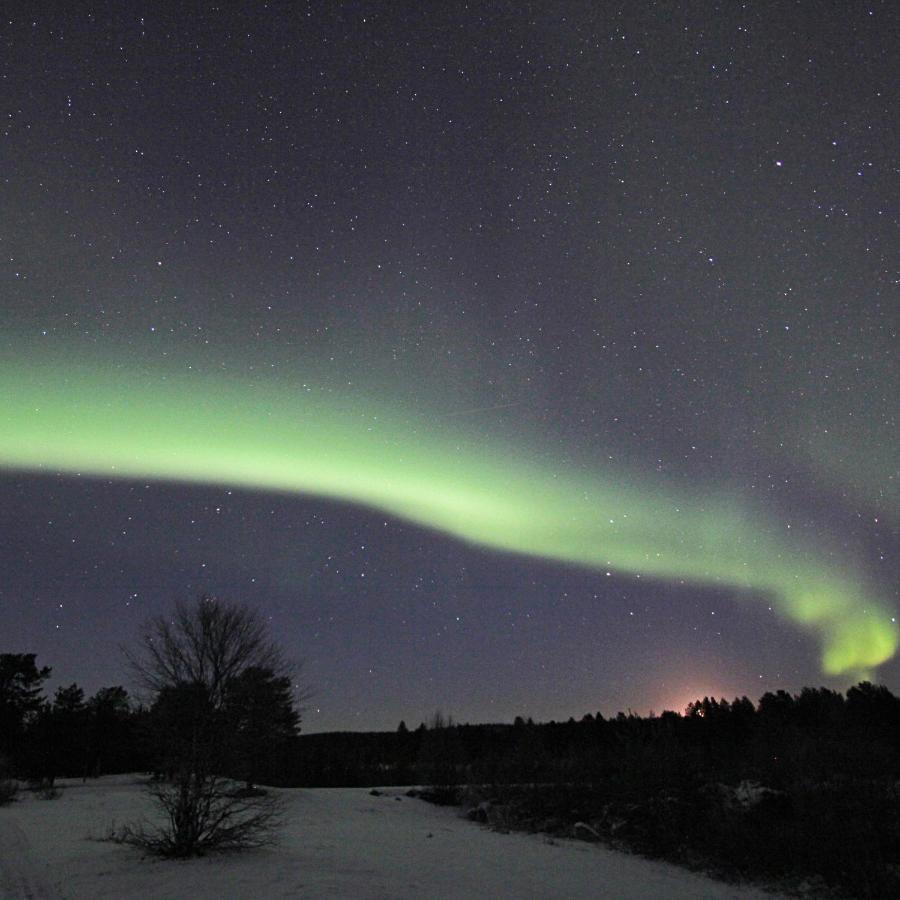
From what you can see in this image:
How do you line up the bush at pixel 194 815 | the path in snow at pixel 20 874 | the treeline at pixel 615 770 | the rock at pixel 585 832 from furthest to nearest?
1. the rock at pixel 585 832
2. the treeline at pixel 615 770
3. the bush at pixel 194 815
4. the path in snow at pixel 20 874

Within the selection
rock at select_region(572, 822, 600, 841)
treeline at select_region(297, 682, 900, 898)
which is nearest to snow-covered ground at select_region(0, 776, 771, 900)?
rock at select_region(572, 822, 600, 841)

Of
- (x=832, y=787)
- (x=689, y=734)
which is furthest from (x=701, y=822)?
(x=689, y=734)

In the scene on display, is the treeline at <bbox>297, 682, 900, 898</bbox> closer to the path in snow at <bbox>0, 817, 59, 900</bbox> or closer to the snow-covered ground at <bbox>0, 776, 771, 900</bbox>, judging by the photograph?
the snow-covered ground at <bbox>0, 776, 771, 900</bbox>

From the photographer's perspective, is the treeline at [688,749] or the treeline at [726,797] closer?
the treeline at [726,797]

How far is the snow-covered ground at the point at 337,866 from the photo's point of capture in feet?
49.2

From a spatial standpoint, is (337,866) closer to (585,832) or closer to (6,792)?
(585,832)

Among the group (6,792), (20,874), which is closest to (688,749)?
(20,874)

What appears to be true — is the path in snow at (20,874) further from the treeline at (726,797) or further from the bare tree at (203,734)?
the treeline at (726,797)

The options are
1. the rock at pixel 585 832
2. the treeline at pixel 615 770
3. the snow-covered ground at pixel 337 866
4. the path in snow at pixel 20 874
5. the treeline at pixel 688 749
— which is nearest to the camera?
the path in snow at pixel 20 874

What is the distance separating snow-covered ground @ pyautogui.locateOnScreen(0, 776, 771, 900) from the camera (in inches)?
591

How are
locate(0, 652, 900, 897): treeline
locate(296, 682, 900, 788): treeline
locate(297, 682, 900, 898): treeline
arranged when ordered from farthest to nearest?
1. locate(296, 682, 900, 788): treeline
2. locate(297, 682, 900, 898): treeline
3. locate(0, 652, 900, 897): treeline

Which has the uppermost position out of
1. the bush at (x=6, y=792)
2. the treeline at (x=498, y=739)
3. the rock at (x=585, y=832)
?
the treeline at (x=498, y=739)

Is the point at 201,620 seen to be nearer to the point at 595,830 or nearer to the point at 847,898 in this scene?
the point at 847,898

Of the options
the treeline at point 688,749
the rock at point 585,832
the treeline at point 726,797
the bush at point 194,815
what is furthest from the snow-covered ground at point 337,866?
the treeline at point 688,749
